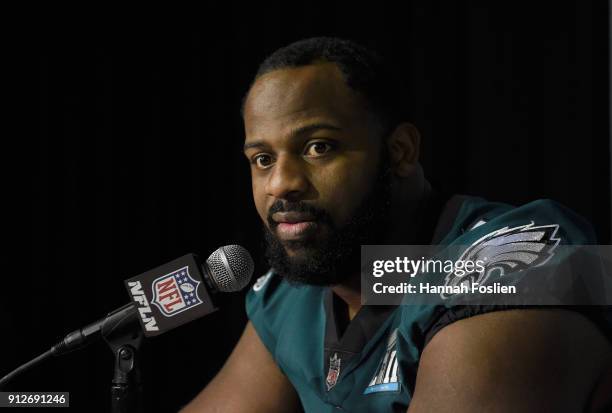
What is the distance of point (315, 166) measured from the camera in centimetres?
135

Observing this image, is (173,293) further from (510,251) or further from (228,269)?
(510,251)

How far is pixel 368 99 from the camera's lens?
1410 mm

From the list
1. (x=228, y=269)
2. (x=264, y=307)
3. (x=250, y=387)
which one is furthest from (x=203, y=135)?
(x=228, y=269)

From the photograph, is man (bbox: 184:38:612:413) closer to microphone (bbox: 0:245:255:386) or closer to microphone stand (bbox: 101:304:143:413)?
microphone (bbox: 0:245:255:386)

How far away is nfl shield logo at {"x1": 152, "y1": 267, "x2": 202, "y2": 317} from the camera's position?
1.12m

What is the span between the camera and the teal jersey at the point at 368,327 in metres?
1.19

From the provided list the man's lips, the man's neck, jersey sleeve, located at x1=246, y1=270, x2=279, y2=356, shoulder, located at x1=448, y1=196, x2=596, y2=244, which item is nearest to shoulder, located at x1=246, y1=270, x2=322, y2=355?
jersey sleeve, located at x1=246, y1=270, x2=279, y2=356

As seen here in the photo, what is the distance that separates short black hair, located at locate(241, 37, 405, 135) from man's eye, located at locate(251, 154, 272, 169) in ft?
0.54

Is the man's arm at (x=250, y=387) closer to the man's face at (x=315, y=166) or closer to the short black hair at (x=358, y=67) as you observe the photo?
the man's face at (x=315, y=166)

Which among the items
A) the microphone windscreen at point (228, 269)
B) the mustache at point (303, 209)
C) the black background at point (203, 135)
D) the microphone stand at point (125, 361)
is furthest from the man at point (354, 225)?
the black background at point (203, 135)

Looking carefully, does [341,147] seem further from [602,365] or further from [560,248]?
[602,365]

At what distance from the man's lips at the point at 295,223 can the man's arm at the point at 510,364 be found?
0.34 metres

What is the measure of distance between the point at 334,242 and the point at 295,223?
8 centimetres

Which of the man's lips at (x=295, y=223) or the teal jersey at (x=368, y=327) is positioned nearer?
the teal jersey at (x=368, y=327)
